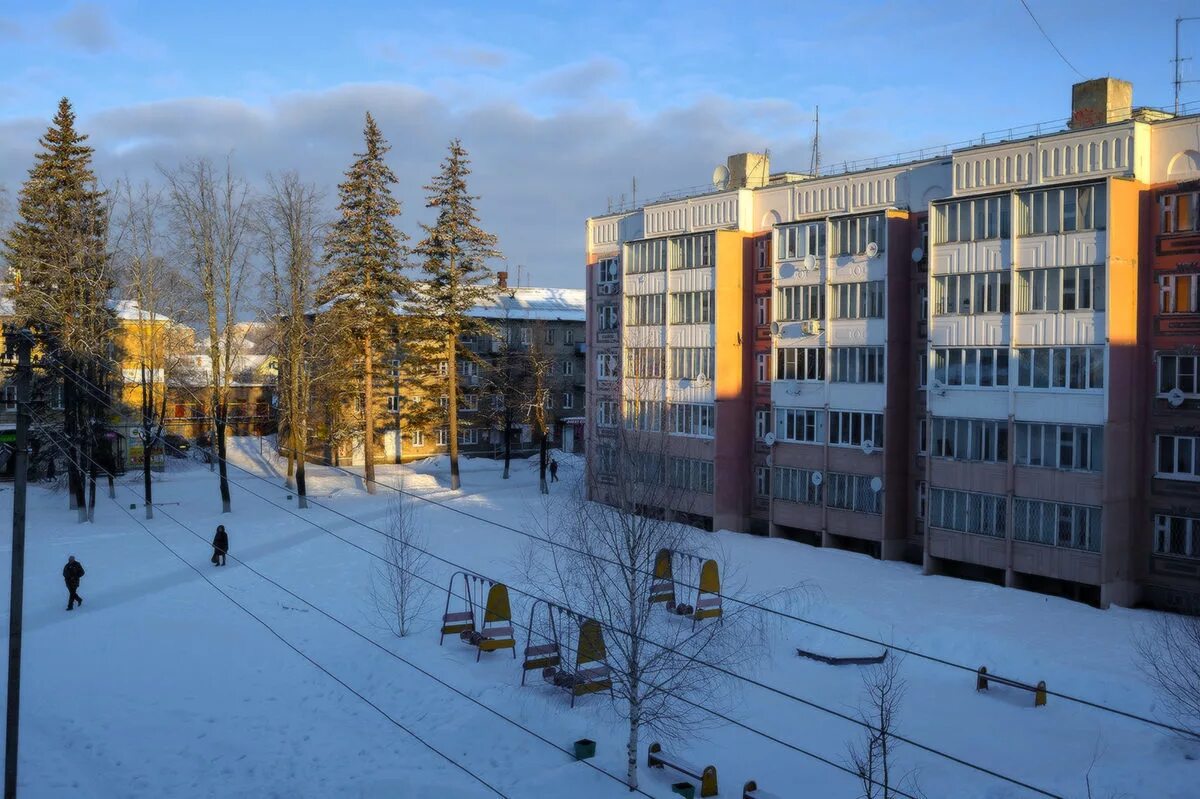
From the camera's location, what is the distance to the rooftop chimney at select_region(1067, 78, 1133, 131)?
28.8 m

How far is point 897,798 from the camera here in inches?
609

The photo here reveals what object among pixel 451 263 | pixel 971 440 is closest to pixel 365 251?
pixel 451 263

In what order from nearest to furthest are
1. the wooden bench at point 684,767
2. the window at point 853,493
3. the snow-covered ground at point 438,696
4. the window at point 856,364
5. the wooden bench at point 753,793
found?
the wooden bench at point 753,793 < the wooden bench at point 684,767 < the snow-covered ground at point 438,696 < the window at point 856,364 < the window at point 853,493

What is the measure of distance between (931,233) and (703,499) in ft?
44.8

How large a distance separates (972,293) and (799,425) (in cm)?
843

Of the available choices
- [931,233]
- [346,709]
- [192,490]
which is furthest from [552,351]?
[346,709]

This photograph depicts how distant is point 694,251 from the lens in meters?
37.6

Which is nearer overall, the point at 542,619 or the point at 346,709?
the point at 346,709

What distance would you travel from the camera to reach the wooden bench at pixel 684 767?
15664mm

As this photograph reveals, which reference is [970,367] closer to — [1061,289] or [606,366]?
[1061,289]

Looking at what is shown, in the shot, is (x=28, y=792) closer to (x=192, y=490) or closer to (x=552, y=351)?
(x=192, y=490)

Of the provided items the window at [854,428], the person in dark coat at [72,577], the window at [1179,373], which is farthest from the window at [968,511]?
the person in dark coat at [72,577]

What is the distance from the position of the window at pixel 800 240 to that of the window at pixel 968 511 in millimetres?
9563

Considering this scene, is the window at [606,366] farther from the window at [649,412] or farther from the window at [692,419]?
the window at [692,419]
